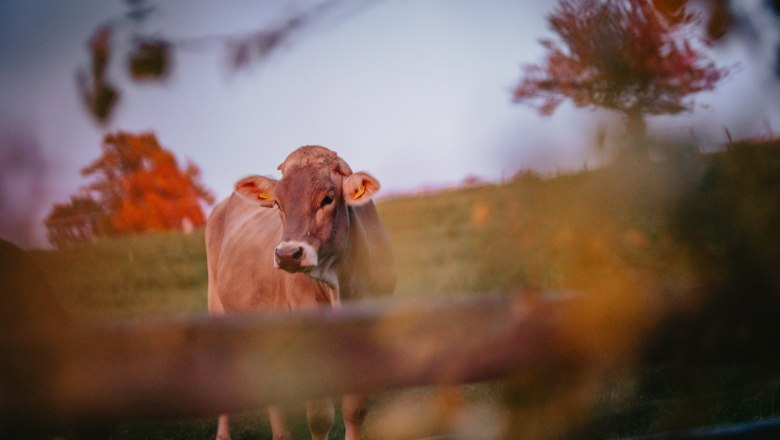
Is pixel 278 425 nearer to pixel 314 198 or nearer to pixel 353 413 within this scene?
pixel 353 413

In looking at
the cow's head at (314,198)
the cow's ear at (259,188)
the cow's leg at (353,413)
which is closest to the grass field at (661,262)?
the cow's head at (314,198)

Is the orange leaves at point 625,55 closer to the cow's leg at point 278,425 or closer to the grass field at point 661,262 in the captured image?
the grass field at point 661,262

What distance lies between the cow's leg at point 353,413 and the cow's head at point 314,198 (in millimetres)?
738

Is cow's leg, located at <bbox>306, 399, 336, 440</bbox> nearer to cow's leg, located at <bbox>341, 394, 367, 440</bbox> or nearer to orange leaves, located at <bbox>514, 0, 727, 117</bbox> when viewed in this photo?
cow's leg, located at <bbox>341, 394, 367, 440</bbox>

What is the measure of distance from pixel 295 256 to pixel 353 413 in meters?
1.01

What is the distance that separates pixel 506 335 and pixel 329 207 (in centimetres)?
279

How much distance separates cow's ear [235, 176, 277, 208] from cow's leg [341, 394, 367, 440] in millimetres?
1273

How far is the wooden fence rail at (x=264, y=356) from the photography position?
68 cm

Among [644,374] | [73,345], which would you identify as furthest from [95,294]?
[73,345]

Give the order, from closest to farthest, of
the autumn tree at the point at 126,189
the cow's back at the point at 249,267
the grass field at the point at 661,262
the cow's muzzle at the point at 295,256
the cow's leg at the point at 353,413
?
the grass field at the point at 661,262 < the autumn tree at the point at 126,189 < the cow's muzzle at the point at 295,256 < the cow's leg at the point at 353,413 < the cow's back at the point at 249,267

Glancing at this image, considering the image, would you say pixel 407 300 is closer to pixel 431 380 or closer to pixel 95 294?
pixel 431 380

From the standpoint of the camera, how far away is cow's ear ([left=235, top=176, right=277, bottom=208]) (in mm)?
3807

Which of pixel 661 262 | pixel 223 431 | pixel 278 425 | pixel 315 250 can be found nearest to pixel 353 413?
pixel 278 425

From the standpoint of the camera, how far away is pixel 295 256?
3203mm
